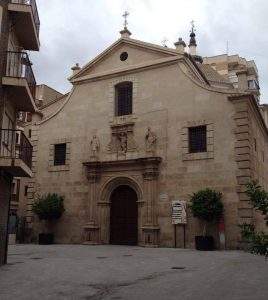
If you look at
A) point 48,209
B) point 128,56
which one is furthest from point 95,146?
point 128,56

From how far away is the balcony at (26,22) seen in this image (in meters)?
11.8

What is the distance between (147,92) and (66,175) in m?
6.26

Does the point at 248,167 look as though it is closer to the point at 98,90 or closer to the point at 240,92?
the point at 240,92

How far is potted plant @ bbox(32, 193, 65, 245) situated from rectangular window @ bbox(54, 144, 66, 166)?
78.6 inches

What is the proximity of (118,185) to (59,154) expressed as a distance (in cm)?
420

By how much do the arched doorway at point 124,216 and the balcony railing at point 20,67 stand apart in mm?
9724

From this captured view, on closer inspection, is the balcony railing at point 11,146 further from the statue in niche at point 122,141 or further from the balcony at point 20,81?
the statue in niche at point 122,141

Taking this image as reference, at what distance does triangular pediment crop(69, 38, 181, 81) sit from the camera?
22359 millimetres

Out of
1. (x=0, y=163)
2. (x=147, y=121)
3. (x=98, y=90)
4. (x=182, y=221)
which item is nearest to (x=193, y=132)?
(x=147, y=121)

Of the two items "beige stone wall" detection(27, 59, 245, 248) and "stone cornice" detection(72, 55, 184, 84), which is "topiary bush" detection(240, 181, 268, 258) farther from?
"stone cornice" detection(72, 55, 184, 84)

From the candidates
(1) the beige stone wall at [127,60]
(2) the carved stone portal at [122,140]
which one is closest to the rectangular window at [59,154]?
(2) the carved stone portal at [122,140]

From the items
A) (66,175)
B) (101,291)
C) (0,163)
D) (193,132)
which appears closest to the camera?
(101,291)

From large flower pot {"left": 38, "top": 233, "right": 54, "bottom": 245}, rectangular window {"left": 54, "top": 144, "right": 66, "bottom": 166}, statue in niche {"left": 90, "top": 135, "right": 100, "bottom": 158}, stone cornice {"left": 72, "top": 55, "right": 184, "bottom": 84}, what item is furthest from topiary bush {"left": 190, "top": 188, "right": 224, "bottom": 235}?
→ rectangular window {"left": 54, "top": 144, "right": 66, "bottom": 166}

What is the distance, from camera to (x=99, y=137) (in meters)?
22.7
